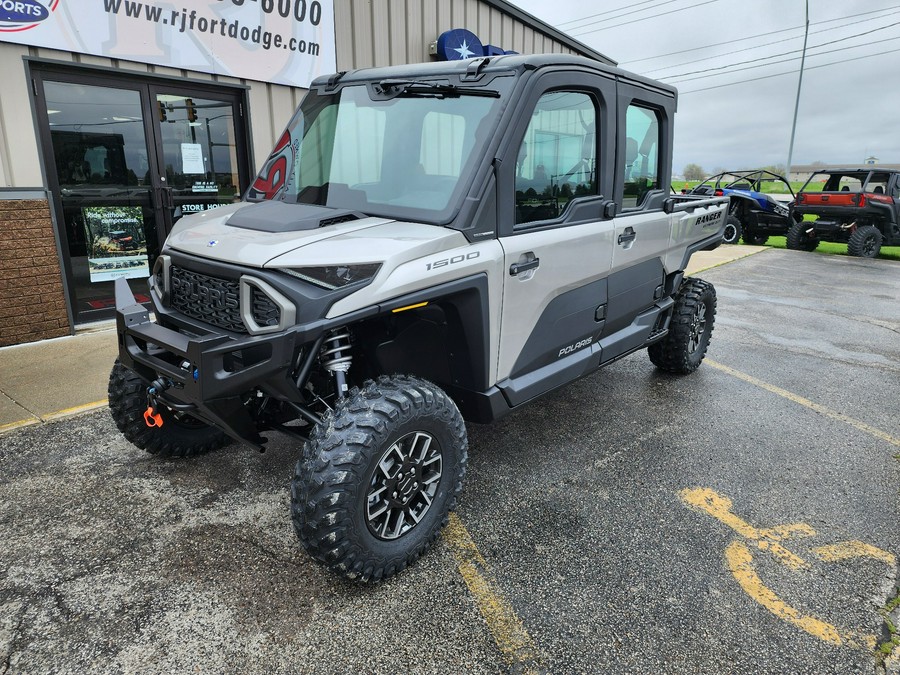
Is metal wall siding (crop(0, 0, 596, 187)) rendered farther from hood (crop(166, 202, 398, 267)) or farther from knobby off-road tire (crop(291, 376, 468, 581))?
knobby off-road tire (crop(291, 376, 468, 581))

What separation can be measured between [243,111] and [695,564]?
269 inches

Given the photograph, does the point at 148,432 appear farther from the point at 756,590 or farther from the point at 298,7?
the point at 298,7

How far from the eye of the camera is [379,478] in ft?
8.05

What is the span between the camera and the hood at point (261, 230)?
2408 millimetres

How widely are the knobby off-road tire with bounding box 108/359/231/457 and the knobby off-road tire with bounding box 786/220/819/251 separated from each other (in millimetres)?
15728

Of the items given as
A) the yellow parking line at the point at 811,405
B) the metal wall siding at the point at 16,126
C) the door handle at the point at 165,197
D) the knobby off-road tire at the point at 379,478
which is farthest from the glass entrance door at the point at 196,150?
the yellow parking line at the point at 811,405

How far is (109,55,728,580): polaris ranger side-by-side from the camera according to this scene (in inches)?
91.6

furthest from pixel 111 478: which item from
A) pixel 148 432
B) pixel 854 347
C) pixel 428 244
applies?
pixel 854 347

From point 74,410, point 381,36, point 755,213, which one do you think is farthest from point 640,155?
point 755,213

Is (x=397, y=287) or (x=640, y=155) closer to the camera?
(x=397, y=287)

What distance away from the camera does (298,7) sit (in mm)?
7242

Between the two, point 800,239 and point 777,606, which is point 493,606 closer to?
point 777,606

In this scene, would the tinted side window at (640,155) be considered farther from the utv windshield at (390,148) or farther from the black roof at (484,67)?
the utv windshield at (390,148)

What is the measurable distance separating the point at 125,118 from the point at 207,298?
16.2ft
